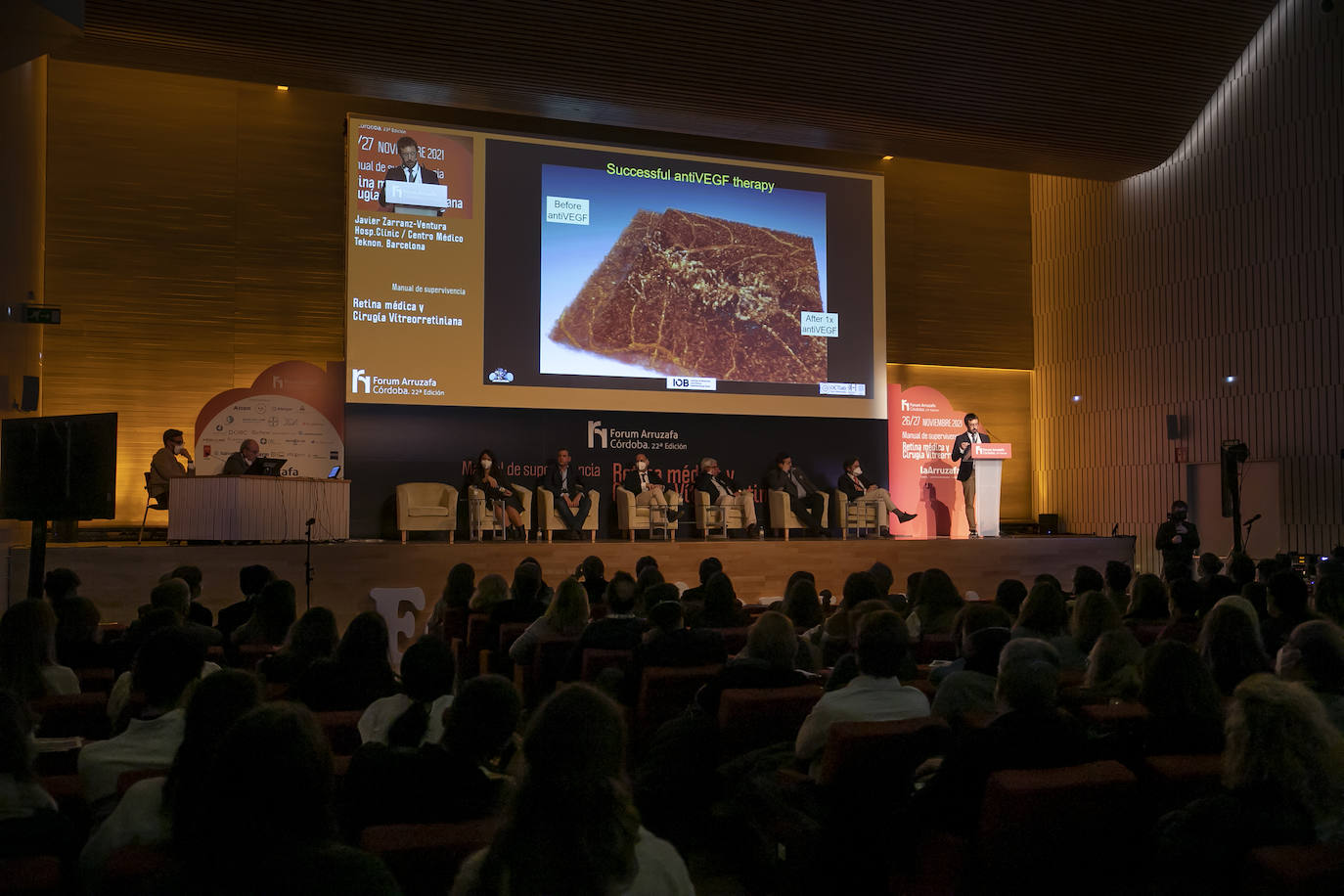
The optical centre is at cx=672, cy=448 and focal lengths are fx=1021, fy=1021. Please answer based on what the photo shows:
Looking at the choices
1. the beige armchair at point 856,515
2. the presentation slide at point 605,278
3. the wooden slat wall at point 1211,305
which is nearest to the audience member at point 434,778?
the presentation slide at point 605,278

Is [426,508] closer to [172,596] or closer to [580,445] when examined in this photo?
[580,445]

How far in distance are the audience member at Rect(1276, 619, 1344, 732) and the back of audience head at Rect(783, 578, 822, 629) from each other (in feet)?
7.62

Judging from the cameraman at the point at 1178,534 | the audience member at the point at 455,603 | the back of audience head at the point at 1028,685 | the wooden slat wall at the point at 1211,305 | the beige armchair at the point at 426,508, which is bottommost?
the audience member at the point at 455,603

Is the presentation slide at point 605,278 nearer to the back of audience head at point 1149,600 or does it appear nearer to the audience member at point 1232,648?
the back of audience head at point 1149,600

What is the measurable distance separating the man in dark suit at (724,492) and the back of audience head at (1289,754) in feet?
29.8

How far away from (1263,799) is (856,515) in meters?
9.77

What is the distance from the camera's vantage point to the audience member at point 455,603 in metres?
5.73

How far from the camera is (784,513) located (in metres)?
11.2

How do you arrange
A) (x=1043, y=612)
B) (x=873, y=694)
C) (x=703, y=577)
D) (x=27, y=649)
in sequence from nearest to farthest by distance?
(x=873, y=694)
(x=27, y=649)
(x=1043, y=612)
(x=703, y=577)

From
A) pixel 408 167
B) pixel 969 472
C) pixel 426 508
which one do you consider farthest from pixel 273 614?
pixel 969 472

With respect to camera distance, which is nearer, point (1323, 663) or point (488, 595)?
point (1323, 663)

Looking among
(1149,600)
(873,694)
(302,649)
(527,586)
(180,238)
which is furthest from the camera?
(180,238)

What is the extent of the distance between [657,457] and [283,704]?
1031cm

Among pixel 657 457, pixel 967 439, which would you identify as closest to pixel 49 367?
pixel 657 457
